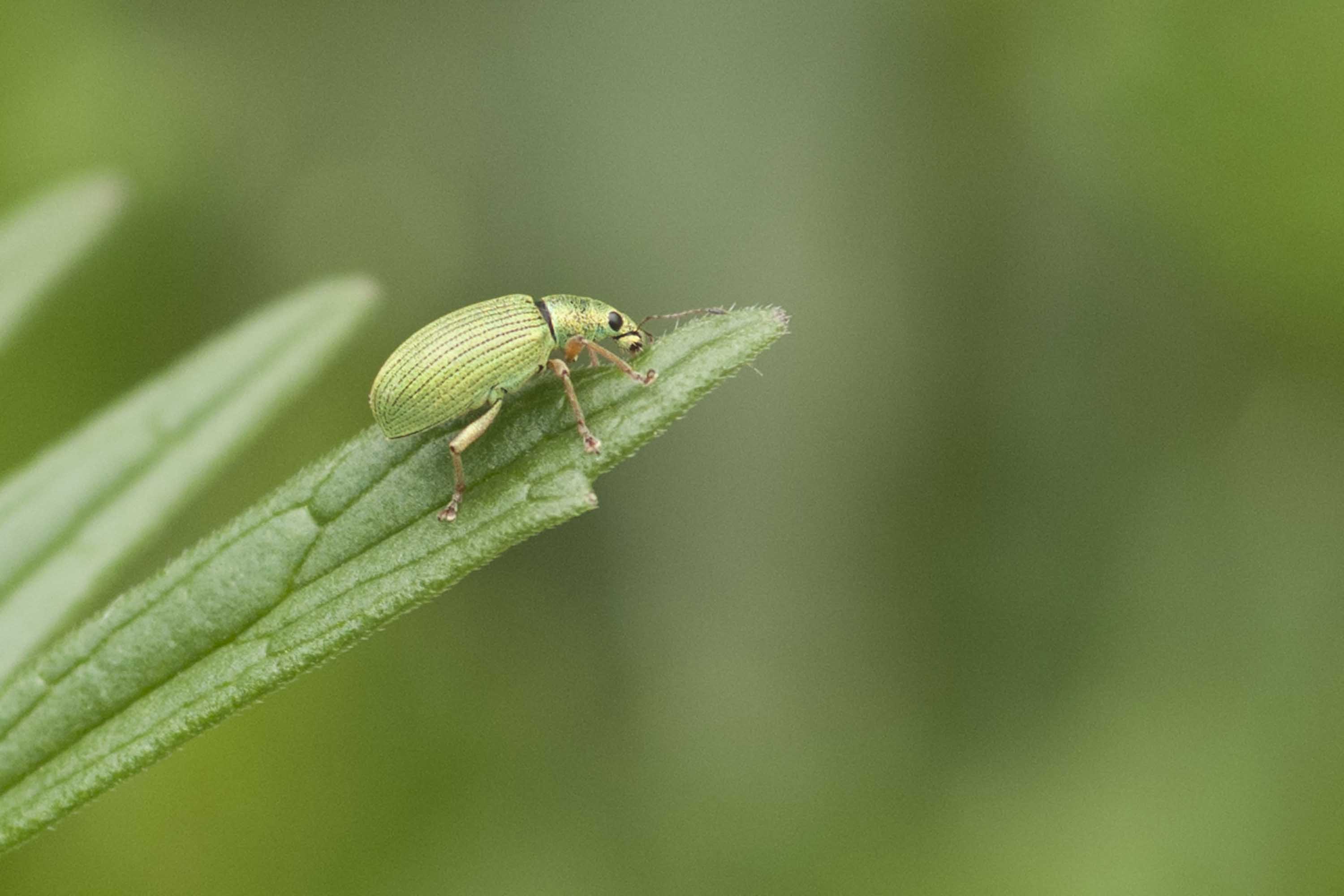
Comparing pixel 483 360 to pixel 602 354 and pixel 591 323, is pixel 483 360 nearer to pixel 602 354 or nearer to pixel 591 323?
pixel 602 354

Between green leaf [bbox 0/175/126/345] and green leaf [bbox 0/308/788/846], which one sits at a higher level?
green leaf [bbox 0/175/126/345]

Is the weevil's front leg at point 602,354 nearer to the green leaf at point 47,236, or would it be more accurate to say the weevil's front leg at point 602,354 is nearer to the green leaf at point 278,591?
the green leaf at point 278,591

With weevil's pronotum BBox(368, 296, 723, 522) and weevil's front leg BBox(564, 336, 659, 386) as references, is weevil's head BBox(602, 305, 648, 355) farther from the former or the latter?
weevil's front leg BBox(564, 336, 659, 386)

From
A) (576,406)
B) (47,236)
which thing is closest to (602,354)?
(576,406)

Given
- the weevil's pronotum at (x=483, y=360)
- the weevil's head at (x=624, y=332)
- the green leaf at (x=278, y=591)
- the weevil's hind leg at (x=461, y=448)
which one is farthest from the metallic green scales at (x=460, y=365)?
the green leaf at (x=278, y=591)

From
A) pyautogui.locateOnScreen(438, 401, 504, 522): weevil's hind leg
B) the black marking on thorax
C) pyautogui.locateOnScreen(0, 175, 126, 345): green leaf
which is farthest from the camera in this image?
the black marking on thorax

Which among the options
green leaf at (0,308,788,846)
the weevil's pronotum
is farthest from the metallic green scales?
green leaf at (0,308,788,846)
